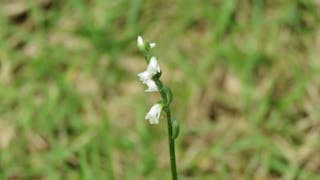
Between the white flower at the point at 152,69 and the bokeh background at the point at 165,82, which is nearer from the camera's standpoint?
Answer: the white flower at the point at 152,69

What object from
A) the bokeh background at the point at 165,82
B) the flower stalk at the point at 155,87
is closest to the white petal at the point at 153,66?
the flower stalk at the point at 155,87

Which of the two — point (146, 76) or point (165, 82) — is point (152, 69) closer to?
point (146, 76)

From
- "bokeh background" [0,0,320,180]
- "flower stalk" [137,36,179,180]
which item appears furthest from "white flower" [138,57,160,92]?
"bokeh background" [0,0,320,180]

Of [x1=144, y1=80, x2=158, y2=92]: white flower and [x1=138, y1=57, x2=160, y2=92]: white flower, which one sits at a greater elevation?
[x1=138, y1=57, x2=160, y2=92]: white flower

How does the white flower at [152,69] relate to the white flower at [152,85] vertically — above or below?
above

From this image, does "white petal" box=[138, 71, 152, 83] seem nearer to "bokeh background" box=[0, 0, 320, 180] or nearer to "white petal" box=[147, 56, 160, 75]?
"white petal" box=[147, 56, 160, 75]

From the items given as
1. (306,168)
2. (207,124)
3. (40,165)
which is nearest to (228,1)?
(207,124)

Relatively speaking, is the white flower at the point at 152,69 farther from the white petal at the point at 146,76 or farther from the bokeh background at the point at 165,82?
the bokeh background at the point at 165,82

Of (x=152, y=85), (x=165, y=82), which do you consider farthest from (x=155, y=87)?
(x=165, y=82)
